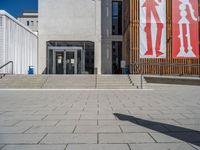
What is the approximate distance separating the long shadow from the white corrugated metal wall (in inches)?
713

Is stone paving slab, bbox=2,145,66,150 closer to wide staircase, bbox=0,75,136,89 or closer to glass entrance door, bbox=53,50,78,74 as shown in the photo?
wide staircase, bbox=0,75,136,89

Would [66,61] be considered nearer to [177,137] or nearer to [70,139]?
[70,139]

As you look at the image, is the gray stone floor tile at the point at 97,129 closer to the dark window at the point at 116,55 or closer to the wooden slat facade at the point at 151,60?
the wooden slat facade at the point at 151,60

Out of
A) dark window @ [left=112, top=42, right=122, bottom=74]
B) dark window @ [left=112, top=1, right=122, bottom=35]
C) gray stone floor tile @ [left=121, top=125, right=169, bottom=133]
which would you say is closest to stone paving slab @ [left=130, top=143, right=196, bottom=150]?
gray stone floor tile @ [left=121, top=125, right=169, bottom=133]

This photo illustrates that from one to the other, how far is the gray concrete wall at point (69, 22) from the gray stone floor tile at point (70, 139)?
26246mm

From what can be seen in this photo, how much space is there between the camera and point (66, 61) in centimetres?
2991

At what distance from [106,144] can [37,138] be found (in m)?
1.27

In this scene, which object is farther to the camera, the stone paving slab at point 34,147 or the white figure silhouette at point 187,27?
the white figure silhouette at point 187,27

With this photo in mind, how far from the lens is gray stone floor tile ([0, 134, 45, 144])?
454cm

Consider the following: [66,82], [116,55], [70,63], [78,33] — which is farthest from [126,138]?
[116,55]

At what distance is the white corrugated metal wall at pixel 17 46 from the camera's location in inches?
881

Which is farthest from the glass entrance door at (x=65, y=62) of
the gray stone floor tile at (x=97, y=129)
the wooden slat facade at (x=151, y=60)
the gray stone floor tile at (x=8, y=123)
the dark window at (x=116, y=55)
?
the gray stone floor tile at (x=97, y=129)

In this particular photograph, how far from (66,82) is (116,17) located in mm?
17441

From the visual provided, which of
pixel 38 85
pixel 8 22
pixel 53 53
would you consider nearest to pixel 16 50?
pixel 8 22
